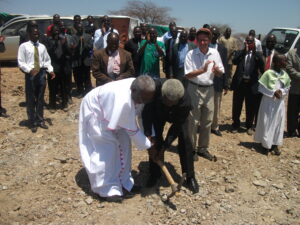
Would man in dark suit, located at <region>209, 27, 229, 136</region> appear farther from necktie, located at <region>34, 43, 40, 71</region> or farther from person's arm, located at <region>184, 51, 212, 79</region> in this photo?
necktie, located at <region>34, 43, 40, 71</region>

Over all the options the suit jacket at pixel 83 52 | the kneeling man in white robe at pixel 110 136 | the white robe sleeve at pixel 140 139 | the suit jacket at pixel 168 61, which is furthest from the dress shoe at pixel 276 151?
the suit jacket at pixel 83 52

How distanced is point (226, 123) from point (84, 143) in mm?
Result: 3994

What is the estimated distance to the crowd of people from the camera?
3266 mm

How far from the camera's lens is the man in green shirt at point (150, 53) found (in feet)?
18.6

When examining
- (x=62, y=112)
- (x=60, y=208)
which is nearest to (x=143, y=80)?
(x=60, y=208)

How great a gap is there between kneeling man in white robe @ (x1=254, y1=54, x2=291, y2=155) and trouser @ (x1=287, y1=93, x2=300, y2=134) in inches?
36.1

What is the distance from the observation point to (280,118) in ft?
16.8

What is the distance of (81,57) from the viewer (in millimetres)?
7227

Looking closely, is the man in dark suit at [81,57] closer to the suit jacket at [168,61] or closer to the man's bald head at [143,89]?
the suit jacket at [168,61]

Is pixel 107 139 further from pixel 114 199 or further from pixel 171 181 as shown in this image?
pixel 171 181

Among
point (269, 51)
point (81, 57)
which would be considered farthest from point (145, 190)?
point (81, 57)

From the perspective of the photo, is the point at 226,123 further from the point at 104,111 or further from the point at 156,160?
the point at 104,111

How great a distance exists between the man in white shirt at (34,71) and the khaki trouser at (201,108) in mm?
2631

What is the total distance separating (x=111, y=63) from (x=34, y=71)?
1.37 metres
